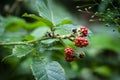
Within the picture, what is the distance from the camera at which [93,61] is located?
3.63 metres

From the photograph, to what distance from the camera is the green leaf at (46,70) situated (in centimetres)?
182

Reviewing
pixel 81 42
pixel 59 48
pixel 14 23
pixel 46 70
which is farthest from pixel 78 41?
pixel 14 23

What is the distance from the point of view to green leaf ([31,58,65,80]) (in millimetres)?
1822

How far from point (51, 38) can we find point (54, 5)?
2.79 metres

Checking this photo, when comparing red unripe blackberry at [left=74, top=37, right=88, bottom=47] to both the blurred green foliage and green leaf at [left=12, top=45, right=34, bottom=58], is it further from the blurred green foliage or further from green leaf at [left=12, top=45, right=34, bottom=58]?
green leaf at [left=12, top=45, right=34, bottom=58]

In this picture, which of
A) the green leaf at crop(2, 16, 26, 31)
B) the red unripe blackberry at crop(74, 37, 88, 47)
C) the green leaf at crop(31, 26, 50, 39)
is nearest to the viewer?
the red unripe blackberry at crop(74, 37, 88, 47)

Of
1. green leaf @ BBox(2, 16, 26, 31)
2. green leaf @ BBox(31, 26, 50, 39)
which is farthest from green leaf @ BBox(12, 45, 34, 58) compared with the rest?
green leaf @ BBox(2, 16, 26, 31)

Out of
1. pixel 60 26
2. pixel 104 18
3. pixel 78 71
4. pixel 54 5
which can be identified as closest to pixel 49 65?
pixel 60 26

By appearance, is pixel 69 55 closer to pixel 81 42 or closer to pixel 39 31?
pixel 81 42

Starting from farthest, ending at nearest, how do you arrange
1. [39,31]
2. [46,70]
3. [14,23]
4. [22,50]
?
[14,23]
[39,31]
[22,50]
[46,70]

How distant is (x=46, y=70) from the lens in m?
1.86

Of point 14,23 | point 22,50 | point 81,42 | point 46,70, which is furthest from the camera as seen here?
point 14,23

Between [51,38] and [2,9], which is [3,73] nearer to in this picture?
[2,9]

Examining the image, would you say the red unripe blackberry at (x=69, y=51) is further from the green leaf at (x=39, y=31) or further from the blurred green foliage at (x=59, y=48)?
the green leaf at (x=39, y=31)
